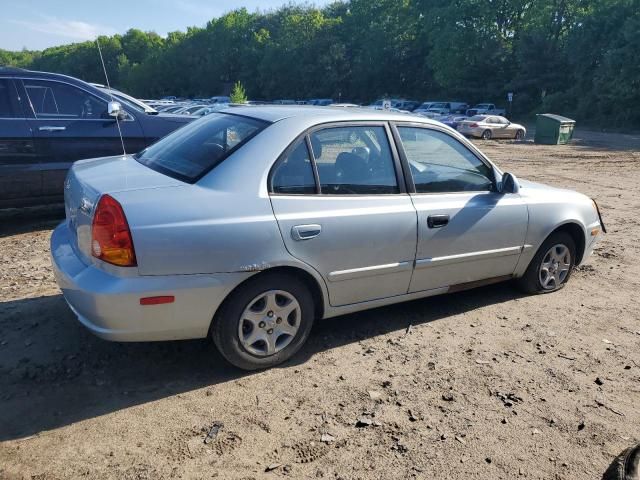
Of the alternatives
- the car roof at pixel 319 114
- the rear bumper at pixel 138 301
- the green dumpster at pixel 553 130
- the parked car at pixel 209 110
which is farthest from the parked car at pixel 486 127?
the rear bumper at pixel 138 301

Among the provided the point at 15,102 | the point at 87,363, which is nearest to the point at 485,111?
the point at 15,102

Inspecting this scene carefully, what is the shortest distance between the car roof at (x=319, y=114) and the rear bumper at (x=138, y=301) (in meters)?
1.19

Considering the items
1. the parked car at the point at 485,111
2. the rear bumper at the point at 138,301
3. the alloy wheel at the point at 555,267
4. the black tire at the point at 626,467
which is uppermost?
the rear bumper at the point at 138,301

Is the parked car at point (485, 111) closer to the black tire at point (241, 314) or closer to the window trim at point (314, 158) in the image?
the window trim at point (314, 158)

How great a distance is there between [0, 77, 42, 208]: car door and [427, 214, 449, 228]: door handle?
4700 millimetres

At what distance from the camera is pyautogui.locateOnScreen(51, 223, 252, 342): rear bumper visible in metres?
2.84

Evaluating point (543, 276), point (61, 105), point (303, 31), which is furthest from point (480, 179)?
point (303, 31)

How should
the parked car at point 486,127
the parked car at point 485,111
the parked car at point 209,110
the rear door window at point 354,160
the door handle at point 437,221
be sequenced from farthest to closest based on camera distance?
the parked car at point 485,111 → the parked car at point 486,127 → the parked car at point 209,110 → the door handle at point 437,221 → the rear door window at point 354,160

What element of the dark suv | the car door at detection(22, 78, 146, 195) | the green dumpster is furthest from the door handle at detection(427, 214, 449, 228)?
the green dumpster

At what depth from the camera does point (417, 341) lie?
153 inches

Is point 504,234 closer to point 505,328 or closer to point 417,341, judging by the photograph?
point 505,328

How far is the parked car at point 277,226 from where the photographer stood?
9.52 ft

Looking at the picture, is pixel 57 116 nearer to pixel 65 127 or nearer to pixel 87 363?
pixel 65 127

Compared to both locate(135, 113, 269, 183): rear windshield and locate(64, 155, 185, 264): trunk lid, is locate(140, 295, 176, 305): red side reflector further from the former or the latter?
locate(135, 113, 269, 183): rear windshield
